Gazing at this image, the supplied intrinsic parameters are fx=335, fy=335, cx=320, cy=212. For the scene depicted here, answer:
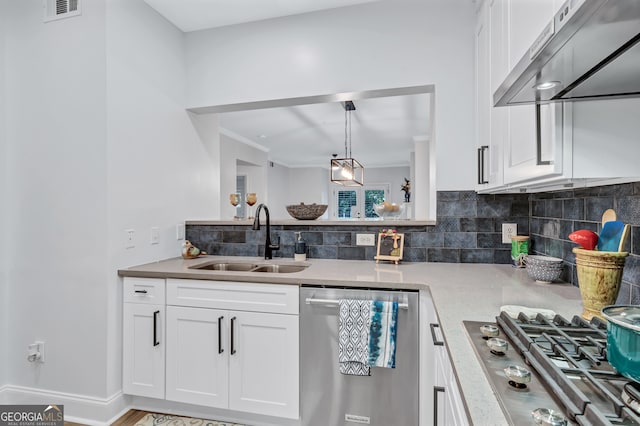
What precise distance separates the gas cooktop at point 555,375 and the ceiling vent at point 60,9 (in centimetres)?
273

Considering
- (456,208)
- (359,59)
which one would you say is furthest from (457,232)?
(359,59)

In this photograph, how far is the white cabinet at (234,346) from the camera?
5.91ft

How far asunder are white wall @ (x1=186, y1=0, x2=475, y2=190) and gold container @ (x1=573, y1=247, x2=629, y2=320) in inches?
45.3

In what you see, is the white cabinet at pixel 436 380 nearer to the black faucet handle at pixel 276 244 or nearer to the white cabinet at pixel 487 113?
the white cabinet at pixel 487 113

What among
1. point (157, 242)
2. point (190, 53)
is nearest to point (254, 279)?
point (157, 242)

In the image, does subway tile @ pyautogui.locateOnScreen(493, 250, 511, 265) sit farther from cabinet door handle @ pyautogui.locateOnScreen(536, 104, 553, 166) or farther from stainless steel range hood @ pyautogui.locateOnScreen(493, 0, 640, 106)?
stainless steel range hood @ pyautogui.locateOnScreen(493, 0, 640, 106)

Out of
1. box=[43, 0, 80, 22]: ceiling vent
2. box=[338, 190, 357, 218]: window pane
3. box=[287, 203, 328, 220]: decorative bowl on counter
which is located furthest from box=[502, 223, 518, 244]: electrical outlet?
box=[338, 190, 357, 218]: window pane

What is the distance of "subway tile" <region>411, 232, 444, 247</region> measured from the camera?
2.24 metres

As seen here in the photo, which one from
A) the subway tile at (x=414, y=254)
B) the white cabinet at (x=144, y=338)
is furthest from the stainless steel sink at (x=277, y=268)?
the subway tile at (x=414, y=254)

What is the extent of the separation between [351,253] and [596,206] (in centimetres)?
140

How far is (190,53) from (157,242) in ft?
4.91

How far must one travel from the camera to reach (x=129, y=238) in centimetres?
212

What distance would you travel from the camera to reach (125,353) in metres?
2.04

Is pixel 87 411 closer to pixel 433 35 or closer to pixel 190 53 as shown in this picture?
pixel 190 53
